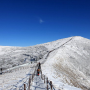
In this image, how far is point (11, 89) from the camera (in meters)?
8.99

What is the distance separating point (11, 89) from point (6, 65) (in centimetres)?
2782

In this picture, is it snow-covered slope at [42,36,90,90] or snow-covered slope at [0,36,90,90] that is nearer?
snow-covered slope at [0,36,90,90]

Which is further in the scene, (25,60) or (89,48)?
(89,48)

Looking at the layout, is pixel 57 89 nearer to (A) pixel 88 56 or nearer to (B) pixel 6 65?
(B) pixel 6 65

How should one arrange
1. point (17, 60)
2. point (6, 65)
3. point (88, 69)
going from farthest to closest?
point (17, 60) < point (6, 65) < point (88, 69)

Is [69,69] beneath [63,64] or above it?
beneath

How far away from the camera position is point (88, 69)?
31281mm

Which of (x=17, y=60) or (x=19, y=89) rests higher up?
(x=17, y=60)

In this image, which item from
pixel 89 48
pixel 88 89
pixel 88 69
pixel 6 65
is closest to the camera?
pixel 88 89

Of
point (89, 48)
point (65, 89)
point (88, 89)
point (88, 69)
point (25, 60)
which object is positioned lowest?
point (88, 89)

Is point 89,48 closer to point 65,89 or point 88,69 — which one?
point 88,69

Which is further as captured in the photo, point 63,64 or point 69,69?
point 63,64

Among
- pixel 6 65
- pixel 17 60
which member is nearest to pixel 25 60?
pixel 17 60

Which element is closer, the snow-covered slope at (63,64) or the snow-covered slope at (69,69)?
the snow-covered slope at (63,64)
